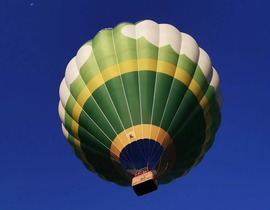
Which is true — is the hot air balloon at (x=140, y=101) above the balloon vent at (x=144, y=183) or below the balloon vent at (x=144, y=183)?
above

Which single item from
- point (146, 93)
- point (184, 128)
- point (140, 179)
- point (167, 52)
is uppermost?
point (167, 52)

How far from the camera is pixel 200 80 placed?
1570 cm

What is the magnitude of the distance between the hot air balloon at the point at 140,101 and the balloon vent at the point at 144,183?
1.1 inches

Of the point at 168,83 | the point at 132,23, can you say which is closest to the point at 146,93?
the point at 168,83

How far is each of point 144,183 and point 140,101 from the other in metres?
2.50

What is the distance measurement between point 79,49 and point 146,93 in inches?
128

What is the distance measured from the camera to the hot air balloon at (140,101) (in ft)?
48.3

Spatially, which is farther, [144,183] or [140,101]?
[140,101]

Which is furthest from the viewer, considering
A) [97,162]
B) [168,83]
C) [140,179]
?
[97,162]

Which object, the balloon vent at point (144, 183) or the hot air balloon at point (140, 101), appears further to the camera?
the hot air balloon at point (140, 101)

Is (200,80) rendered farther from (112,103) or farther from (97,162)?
(97,162)

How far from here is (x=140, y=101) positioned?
1491 centimetres

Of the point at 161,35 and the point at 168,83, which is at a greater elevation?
the point at 161,35

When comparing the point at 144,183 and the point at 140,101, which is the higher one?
the point at 140,101
